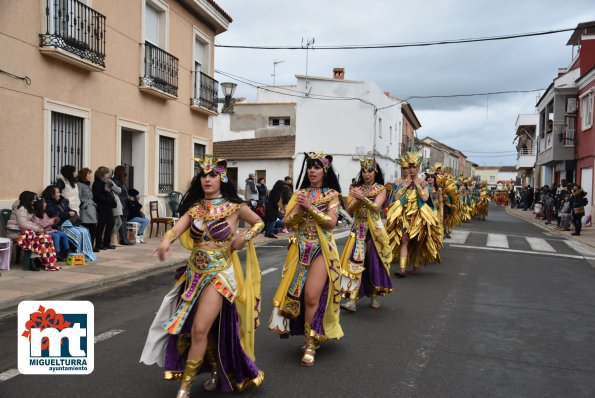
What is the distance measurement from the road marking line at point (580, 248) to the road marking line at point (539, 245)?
2.16ft

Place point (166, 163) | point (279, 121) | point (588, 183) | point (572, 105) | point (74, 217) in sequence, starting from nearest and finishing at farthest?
point (74, 217)
point (166, 163)
point (588, 183)
point (572, 105)
point (279, 121)

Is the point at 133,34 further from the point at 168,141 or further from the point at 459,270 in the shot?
the point at 459,270

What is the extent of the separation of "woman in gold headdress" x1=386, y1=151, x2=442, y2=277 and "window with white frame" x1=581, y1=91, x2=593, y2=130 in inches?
791

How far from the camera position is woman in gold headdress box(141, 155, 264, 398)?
3.99 metres

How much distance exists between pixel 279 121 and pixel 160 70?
2011 cm

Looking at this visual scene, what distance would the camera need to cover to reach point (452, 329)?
6336 mm

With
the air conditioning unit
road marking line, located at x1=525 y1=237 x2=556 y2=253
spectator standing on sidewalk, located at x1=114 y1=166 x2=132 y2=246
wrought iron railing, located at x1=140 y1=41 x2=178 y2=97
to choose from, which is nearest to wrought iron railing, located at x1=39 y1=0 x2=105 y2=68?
wrought iron railing, located at x1=140 y1=41 x2=178 y2=97

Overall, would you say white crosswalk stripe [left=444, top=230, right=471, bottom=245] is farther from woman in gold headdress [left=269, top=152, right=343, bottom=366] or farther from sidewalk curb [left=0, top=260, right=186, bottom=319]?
woman in gold headdress [left=269, top=152, right=343, bottom=366]

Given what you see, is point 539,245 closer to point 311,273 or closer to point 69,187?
point 69,187

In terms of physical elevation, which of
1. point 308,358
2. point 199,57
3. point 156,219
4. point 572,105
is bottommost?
point 308,358

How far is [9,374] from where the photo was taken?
467 cm

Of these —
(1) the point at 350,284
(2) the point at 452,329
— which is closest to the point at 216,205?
(1) the point at 350,284

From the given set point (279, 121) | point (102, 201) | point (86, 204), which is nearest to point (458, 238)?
point (102, 201)

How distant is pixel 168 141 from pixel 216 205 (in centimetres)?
1335
